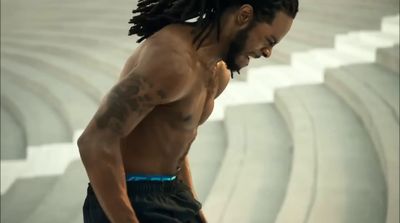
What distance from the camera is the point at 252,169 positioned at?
372cm

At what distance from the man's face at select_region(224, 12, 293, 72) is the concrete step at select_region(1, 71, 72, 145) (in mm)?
3538

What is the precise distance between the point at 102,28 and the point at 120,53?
1320 mm

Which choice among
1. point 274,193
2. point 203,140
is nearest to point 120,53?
point 203,140

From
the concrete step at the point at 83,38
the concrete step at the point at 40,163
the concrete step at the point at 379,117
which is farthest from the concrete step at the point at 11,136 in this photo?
the concrete step at the point at 379,117

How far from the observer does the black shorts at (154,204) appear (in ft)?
5.42

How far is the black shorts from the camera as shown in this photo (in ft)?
5.42

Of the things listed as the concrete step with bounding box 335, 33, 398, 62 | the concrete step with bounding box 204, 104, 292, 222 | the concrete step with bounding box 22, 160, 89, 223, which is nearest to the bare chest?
the concrete step with bounding box 204, 104, 292, 222

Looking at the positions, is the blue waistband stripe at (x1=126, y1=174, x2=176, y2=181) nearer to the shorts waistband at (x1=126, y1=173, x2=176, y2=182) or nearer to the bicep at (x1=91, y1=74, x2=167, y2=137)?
the shorts waistband at (x1=126, y1=173, x2=176, y2=182)

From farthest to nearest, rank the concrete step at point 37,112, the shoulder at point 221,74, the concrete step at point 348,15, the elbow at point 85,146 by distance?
the concrete step at point 348,15 < the concrete step at point 37,112 < the shoulder at point 221,74 < the elbow at point 85,146

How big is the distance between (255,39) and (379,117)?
236 centimetres

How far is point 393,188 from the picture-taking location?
3.04 metres

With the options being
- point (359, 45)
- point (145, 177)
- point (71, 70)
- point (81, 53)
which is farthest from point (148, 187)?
point (81, 53)

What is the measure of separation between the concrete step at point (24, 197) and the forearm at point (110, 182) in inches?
94.3

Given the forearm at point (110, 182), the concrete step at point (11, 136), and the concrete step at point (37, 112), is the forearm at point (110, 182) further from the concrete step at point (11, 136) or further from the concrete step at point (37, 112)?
the concrete step at point (11, 136)
